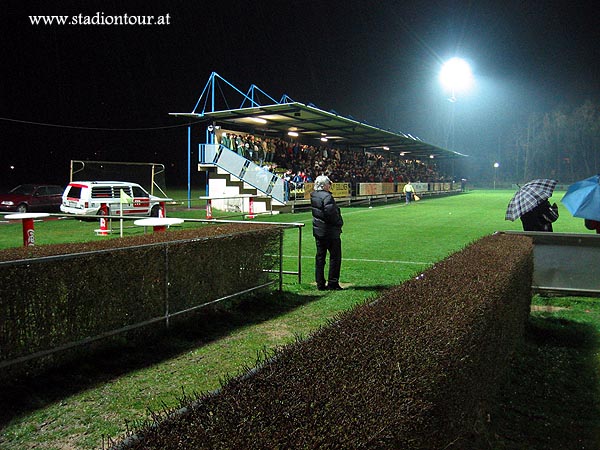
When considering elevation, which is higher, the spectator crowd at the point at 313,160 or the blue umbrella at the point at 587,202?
the spectator crowd at the point at 313,160

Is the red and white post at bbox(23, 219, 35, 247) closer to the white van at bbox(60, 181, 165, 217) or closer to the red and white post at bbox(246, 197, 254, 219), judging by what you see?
the white van at bbox(60, 181, 165, 217)

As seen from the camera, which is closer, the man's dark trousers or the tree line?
the man's dark trousers

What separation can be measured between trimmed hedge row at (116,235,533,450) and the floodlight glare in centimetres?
5962

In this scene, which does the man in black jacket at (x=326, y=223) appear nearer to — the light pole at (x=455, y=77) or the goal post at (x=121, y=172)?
the goal post at (x=121, y=172)

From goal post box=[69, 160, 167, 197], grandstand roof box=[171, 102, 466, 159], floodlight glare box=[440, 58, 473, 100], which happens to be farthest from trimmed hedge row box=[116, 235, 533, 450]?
floodlight glare box=[440, 58, 473, 100]

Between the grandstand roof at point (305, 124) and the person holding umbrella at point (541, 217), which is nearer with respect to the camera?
the person holding umbrella at point (541, 217)

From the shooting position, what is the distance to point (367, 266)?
10.8m

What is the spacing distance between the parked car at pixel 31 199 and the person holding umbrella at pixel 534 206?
23240mm

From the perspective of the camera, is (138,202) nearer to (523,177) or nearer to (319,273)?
(319,273)

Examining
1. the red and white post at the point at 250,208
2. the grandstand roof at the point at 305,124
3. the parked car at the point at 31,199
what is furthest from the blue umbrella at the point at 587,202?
the parked car at the point at 31,199

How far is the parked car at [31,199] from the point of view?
82.2ft

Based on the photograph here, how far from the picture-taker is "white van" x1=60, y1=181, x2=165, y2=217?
20.3m

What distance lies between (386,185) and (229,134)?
51.6 feet

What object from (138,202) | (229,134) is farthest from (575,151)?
(138,202)
